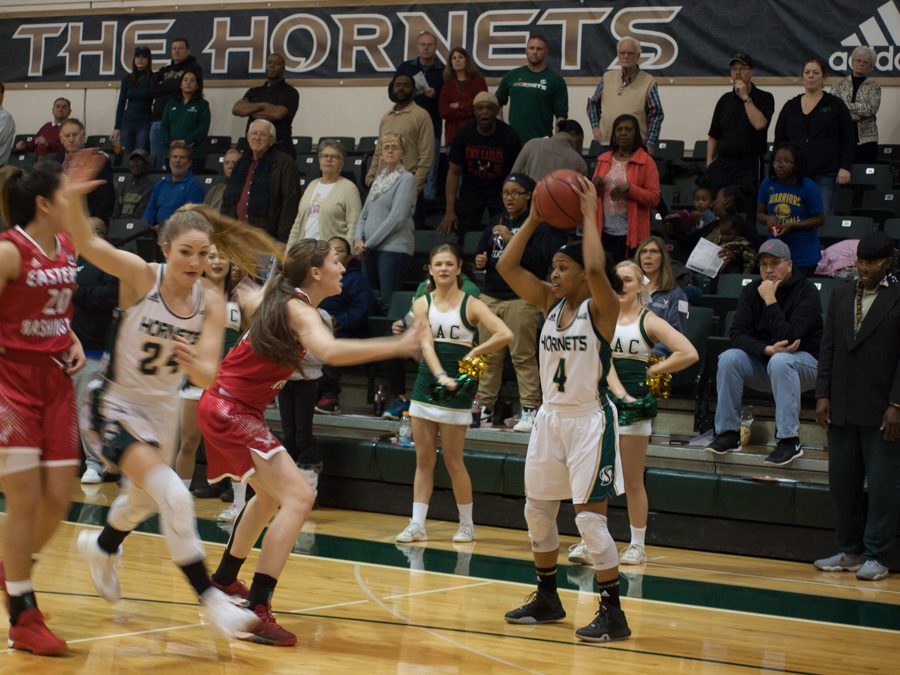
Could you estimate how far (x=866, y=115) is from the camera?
35.1 feet

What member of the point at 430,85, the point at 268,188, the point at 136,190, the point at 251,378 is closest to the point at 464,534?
the point at 251,378

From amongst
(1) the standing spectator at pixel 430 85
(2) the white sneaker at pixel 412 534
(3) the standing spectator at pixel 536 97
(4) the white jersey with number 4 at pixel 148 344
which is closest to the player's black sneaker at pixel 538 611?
(4) the white jersey with number 4 at pixel 148 344

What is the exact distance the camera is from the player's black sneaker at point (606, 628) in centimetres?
505

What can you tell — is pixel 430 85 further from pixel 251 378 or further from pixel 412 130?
pixel 251 378

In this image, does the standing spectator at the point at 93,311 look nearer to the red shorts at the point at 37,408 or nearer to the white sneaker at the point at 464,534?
the white sneaker at the point at 464,534

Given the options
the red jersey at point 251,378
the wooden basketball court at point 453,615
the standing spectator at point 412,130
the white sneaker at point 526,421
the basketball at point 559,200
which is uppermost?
the standing spectator at point 412,130

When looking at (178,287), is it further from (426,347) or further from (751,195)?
(751,195)

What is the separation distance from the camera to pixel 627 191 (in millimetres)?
9039

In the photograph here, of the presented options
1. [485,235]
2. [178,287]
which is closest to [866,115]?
[485,235]

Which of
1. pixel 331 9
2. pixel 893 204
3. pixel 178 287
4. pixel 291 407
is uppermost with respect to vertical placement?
pixel 331 9

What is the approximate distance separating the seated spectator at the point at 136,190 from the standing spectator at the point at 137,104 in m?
1.54

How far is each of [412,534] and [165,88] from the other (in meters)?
7.90

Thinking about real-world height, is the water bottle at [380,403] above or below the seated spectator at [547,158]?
below

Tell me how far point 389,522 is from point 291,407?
107 centimetres
